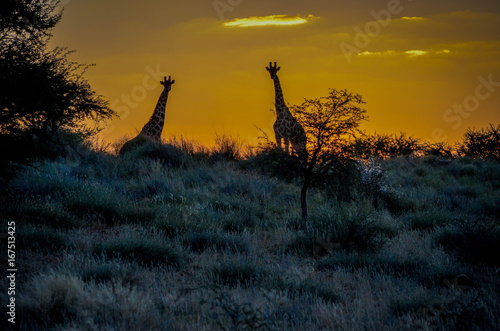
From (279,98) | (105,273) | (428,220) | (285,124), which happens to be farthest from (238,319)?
(279,98)

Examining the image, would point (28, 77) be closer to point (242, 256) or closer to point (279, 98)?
point (242, 256)

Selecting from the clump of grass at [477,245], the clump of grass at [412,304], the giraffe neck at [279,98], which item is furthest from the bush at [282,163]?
the giraffe neck at [279,98]

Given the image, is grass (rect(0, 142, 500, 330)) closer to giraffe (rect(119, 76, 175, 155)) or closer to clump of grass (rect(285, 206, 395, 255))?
clump of grass (rect(285, 206, 395, 255))

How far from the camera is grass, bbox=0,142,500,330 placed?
5.55 m

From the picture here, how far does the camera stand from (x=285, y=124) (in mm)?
21750

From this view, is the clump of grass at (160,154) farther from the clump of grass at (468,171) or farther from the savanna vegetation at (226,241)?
the clump of grass at (468,171)

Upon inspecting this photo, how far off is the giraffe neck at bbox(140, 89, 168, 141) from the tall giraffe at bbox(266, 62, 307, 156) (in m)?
5.21

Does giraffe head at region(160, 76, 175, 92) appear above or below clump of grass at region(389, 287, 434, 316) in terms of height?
above

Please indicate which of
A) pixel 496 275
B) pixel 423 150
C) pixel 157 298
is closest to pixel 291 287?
pixel 157 298

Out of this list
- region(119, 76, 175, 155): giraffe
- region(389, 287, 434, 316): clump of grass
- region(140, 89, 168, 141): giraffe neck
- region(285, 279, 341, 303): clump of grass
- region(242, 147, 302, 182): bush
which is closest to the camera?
region(389, 287, 434, 316): clump of grass

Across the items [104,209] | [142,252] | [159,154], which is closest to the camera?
[142,252]

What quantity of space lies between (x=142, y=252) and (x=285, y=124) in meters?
14.4

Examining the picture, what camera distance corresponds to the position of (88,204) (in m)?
11.1

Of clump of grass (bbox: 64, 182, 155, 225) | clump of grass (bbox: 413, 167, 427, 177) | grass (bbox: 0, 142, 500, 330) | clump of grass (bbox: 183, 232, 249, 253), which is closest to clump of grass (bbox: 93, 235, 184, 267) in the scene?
grass (bbox: 0, 142, 500, 330)
